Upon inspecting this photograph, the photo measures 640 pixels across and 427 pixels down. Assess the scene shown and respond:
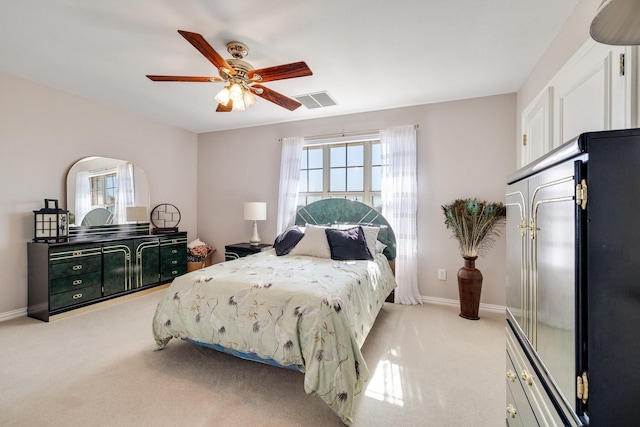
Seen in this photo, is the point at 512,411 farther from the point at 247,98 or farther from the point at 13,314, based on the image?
the point at 13,314

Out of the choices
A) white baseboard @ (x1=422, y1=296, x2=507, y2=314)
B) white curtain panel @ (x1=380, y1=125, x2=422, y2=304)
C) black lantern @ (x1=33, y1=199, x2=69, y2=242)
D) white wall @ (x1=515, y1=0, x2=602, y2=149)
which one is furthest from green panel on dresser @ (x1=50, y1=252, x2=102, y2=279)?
white wall @ (x1=515, y1=0, x2=602, y2=149)

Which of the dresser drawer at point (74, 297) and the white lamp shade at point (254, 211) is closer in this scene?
the dresser drawer at point (74, 297)

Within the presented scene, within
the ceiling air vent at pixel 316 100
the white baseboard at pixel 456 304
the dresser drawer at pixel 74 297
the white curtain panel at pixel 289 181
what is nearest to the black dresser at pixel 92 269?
the dresser drawer at pixel 74 297

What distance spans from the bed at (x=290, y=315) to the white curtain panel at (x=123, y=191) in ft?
7.66

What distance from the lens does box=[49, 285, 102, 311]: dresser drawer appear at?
119 inches

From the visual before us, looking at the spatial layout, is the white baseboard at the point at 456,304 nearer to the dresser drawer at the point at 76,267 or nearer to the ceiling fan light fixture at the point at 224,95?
the ceiling fan light fixture at the point at 224,95

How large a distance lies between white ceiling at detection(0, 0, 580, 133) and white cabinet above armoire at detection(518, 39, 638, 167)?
1.53 ft

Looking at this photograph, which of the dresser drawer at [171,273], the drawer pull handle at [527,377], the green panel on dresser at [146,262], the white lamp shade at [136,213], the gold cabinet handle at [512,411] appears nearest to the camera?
the drawer pull handle at [527,377]

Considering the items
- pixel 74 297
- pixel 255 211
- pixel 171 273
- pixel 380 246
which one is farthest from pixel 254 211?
pixel 74 297

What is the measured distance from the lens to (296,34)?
7.38ft

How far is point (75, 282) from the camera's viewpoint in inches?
126

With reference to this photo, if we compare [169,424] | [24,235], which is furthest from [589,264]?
[24,235]

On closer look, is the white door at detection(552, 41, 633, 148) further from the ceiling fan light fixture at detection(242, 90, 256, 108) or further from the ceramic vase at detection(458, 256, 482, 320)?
the ceiling fan light fixture at detection(242, 90, 256, 108)

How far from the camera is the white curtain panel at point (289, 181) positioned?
432 cm
